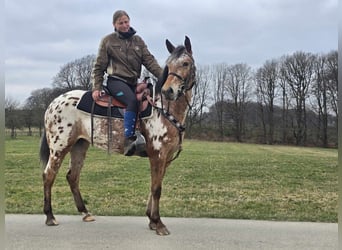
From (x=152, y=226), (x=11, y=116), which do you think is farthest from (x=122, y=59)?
(x=11, y=116)

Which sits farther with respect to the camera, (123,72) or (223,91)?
(223,91)

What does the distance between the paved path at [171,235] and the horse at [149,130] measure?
0.27m

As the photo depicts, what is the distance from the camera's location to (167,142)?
4973 mm

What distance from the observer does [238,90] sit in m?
54.6

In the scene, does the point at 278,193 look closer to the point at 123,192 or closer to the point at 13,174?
the point at 123,192

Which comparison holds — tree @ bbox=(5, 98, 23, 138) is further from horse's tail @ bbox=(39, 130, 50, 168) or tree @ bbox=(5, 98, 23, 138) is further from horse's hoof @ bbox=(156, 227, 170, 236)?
horse's hoof @ bbox=(156, 227, 170, 236)

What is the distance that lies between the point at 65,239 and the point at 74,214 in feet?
5.40

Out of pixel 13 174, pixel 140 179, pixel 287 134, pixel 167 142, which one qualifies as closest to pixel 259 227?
pixel 167 142

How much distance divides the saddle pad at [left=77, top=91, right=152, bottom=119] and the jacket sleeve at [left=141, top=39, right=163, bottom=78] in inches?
22.6

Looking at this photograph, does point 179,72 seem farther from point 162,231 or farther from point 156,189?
point 162,231

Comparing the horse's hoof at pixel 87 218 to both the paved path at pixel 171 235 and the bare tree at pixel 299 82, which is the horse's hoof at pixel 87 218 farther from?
the bare tree at pixel 299 82

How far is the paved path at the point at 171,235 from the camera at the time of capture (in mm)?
4488

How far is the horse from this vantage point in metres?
4.79

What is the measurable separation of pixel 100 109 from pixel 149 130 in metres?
0.78
